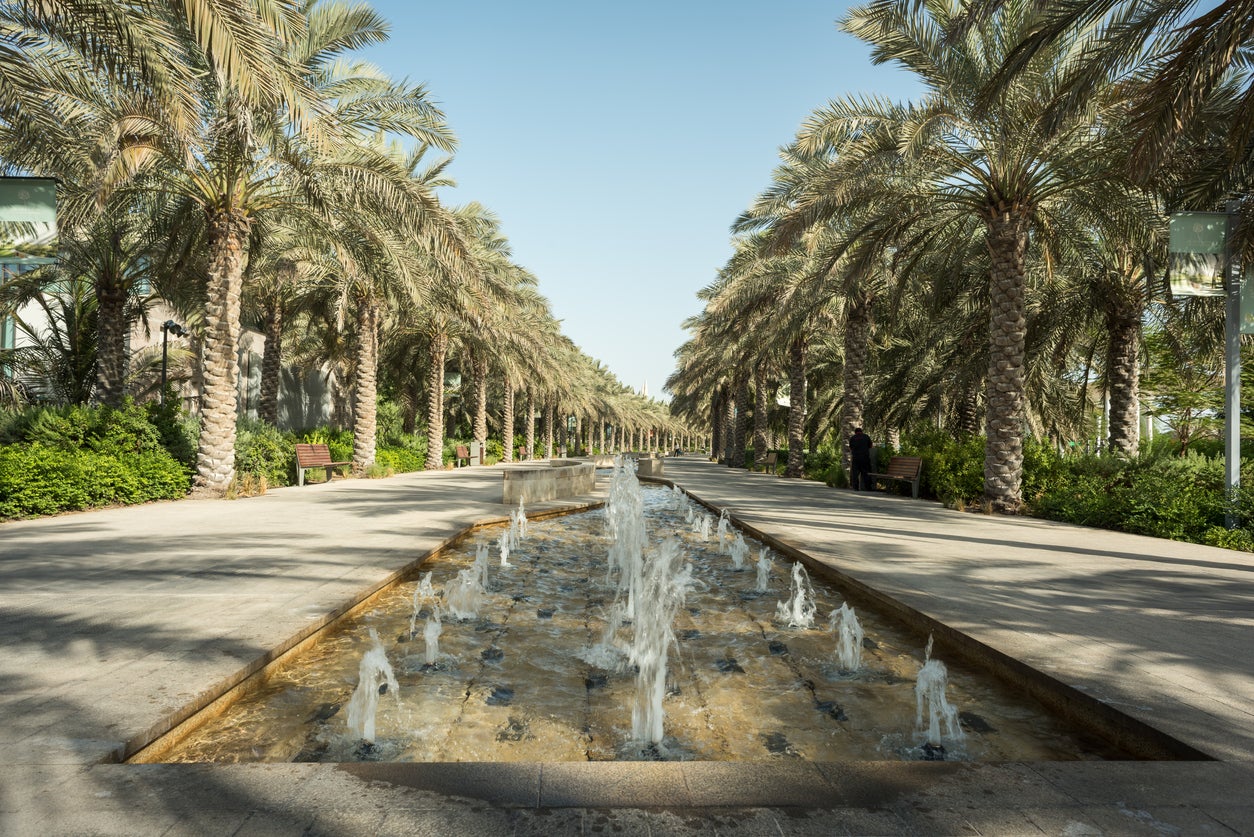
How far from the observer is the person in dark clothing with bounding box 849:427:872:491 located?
17.6 m

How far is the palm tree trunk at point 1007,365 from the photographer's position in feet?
40.5

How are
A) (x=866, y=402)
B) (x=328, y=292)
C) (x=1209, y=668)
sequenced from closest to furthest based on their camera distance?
1. (x=1209, y=668)
2. (x=328, y=292)
3. (x=866, y=402)

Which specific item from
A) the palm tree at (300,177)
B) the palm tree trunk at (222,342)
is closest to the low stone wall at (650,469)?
the palm tree at (300,177)

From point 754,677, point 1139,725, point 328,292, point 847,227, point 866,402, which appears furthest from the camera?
point 866,402

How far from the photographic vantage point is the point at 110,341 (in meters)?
15.3

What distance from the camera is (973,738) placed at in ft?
10.8

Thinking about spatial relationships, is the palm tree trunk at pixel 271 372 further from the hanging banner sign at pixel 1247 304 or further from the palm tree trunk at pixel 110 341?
the hanging banner sign at pixel 1247 304

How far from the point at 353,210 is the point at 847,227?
1118 centimetres

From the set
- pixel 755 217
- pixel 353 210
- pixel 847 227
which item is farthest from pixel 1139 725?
pixel 755 217

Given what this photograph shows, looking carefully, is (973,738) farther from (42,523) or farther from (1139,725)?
(42,523)

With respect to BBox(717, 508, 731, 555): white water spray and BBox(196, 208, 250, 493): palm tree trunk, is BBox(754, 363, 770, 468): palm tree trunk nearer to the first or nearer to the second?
BBox(717, 508, 731, 555): white water spray

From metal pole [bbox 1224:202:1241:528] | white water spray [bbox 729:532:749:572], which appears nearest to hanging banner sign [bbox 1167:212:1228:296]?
metal pole [bbox 1224:202:1241:528]

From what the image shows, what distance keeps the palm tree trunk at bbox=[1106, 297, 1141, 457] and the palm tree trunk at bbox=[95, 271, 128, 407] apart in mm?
18886

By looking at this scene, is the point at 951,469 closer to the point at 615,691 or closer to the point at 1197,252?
the point at 1197,252
